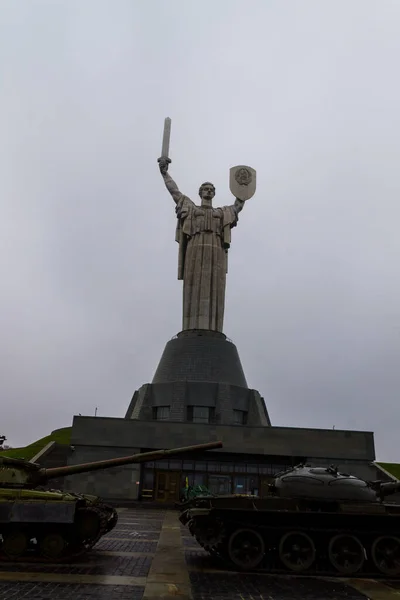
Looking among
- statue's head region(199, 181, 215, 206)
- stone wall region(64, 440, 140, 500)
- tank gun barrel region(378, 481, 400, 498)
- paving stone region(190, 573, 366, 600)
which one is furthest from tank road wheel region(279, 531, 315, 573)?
statue's head region(199, 181, 215, 206)

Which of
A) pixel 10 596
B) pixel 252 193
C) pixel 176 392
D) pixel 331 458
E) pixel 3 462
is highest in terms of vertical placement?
pixel 252 193

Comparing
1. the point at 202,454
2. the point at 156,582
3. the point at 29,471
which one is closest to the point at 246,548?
the point at 156,582

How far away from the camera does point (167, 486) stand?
2741 cm

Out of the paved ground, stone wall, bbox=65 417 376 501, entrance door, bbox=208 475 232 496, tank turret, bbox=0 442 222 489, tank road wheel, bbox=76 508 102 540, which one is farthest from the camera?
stone wall, bbox=65 417 376 501

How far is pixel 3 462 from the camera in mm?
11680

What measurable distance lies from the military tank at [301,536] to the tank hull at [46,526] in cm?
231

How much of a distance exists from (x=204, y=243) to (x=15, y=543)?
94.3 feet

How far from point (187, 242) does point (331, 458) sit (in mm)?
18818

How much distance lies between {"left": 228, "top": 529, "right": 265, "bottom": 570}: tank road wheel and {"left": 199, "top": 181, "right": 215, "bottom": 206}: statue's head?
3045 centimetres

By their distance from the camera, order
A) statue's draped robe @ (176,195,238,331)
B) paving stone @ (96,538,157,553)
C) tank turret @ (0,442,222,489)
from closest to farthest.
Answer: tank turret @ (0,442,222,489) → paving stone @ (96,538,157,553) → statue's draped robe @ (176,195,238,331)

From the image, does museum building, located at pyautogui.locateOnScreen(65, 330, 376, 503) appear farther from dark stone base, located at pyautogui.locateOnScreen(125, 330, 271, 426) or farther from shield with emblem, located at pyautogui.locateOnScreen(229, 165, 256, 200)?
shield with emblem, located at pyautogui.locateOnScreen(229, 165, 256, 200)

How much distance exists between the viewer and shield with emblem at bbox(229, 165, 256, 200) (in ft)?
128

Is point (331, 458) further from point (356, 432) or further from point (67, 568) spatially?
point (67, 568)

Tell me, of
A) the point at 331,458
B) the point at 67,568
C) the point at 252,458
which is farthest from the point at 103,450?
the point at 67,568
